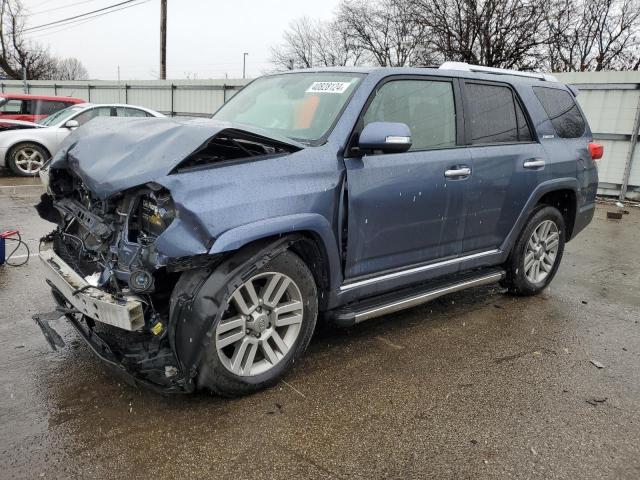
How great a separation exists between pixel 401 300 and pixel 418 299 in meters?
0.17

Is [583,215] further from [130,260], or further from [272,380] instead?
[130,260]

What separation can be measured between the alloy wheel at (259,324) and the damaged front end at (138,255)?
10.3 inches

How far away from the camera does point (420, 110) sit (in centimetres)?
394

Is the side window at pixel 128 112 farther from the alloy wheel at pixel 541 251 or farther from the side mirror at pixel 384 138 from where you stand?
the side mirror at pixel 384 138

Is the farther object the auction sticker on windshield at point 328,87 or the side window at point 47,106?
the side window at point 47,106

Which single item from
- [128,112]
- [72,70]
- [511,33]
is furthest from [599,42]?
[72,70]

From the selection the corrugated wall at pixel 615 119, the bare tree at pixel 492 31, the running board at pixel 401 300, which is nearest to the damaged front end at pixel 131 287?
the running board at pixel 401 300

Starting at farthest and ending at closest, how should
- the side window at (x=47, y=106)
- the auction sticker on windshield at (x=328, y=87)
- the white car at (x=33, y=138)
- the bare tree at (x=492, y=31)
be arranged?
the bare tree at (x=492, y=31) → the side window at (x=47, y=106) → the white car at (x=33, y=138) → the auction sticker on windshield at (x=328, y=87)

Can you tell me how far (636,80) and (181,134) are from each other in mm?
11485

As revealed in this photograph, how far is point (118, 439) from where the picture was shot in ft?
8.75

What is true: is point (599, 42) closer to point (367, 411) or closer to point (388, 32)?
point (388, 32)

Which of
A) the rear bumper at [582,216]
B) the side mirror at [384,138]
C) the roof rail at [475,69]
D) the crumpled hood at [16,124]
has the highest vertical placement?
the roof rail at [475,69]

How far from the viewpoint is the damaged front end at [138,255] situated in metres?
2.67

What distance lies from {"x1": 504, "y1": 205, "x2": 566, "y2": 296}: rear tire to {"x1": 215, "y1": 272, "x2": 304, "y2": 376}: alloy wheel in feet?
8.31
